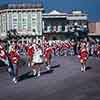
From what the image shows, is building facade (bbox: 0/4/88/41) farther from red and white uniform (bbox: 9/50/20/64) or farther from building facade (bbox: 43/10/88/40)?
red and white uniform (bbox: 9/50/20/64)

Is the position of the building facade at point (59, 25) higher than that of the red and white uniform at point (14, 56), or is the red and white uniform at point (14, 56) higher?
the red and white uniform at point (14, 56)

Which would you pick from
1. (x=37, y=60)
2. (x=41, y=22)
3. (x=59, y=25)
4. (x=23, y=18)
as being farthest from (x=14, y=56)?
(x=23, y=18)

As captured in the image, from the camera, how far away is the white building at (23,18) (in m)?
107

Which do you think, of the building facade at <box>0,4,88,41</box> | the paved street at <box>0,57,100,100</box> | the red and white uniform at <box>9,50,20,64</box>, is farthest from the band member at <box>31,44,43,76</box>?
→ the building facade at <box>0,4,88,41</box>

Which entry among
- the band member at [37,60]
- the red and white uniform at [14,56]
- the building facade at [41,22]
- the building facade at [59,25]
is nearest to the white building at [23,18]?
the building facade at [41,22]

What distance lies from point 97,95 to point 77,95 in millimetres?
645

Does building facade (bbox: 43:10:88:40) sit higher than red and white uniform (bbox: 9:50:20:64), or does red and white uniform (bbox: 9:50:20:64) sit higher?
red and white uniform (bbox: 9:50:20:64)

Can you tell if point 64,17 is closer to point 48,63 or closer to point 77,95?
point 48,63

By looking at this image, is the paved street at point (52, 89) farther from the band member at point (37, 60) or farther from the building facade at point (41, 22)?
the building facade at point (41, 22)

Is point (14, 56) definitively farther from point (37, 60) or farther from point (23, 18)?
point (23, 18)

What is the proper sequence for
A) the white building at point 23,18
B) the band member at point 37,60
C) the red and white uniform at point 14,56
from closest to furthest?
the red and white uniform at point 14,56 < the band member at point 37,60 < the white building at point 23,18

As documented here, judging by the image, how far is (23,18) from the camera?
356 ft

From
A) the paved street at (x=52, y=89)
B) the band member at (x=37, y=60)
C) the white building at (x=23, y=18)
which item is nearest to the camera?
the paved street at (x=52, y=89)

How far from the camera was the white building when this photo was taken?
10700 cm
